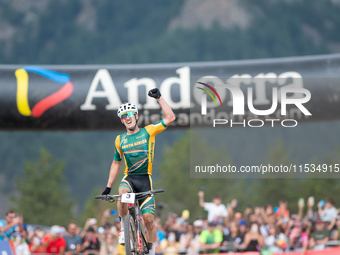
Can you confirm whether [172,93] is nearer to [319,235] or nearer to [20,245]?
[319,235]

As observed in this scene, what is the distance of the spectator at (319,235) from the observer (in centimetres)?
1252

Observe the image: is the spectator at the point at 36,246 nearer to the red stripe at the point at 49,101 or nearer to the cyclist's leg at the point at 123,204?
the red stripe at the point at 49,101

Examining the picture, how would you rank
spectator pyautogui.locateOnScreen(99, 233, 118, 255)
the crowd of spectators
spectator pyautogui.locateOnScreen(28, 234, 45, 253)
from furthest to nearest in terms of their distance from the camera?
spectator pyautogui.locateOnScreen(28, 234, 45, 253) < spectator pyautogui.locateOnScreen(99, 233, 118, 255) < the crowd of spectators

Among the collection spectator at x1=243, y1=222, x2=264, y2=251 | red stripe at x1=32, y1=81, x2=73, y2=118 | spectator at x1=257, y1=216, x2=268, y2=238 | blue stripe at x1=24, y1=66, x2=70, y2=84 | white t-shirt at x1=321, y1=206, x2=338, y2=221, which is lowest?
spectator at x1=243, y1=222, x2=264, y2=251

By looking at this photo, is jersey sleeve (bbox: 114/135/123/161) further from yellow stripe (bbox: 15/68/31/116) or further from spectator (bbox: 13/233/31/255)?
spectator (bbox: 13/233/31/255)

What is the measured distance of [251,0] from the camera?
166 metres

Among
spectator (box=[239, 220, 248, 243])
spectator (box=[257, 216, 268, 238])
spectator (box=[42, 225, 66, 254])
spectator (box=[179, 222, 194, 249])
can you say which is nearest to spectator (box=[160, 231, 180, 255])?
spectator (box=[179, 222, 194, 249])

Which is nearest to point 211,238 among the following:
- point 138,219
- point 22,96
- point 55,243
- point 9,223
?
point 55,243

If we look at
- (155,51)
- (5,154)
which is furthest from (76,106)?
(155,51)

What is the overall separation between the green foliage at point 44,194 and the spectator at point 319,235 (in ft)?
161

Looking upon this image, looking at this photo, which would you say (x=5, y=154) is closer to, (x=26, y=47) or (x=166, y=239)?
(x=26, y=47)

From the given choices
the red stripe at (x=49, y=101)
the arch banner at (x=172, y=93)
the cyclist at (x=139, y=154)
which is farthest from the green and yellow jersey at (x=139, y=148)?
the red stripe at (x=49, y=101)

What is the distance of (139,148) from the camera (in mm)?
8492

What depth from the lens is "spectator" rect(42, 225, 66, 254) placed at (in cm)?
1370
